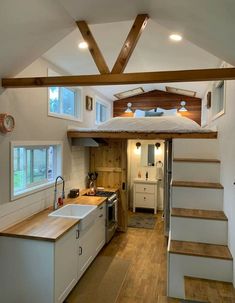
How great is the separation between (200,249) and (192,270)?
0.80 ft

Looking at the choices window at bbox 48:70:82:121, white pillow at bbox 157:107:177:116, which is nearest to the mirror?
white pillow at bbox 157:107:177:116

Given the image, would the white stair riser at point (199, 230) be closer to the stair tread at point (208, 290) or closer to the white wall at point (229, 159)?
the white wall at point (229, 159)

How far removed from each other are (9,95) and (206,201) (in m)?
2.67

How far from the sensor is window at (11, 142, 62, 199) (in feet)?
9.97

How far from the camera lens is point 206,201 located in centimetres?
314

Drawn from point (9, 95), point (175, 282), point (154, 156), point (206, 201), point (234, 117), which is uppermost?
point (9, 95)

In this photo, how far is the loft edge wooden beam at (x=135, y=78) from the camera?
6.83 ft

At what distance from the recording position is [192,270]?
104 inches

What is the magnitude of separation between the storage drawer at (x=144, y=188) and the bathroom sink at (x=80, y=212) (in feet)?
9.71

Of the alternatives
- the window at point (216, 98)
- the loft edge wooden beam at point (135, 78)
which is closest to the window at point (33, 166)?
the loft edge wooden beam at point (135, 78)

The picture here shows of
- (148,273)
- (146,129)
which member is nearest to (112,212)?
(148,273)

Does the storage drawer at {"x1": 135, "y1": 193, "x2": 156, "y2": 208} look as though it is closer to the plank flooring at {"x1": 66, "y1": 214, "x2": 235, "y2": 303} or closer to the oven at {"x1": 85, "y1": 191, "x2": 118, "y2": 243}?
the plank flooring at {"x1": 66, "y1": 214, "x2": 235, "y2": 303}

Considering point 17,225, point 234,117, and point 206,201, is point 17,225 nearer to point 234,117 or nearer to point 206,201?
point 206,201

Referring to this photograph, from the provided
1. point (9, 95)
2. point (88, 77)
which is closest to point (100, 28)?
point (88, 77)
